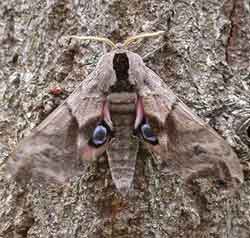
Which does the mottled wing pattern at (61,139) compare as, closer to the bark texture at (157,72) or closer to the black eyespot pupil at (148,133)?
the bark texture at (157,72)

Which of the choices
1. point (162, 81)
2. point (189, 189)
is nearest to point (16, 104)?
point (162, 81)

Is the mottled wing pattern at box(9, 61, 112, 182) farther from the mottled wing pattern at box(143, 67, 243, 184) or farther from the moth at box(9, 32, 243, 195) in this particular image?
the mottled wing pattern at box(143, 67, 243, 184)

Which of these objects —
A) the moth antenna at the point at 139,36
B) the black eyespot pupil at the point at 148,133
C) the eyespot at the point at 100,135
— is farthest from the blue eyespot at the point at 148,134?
the moth antenna at the point at 139,36

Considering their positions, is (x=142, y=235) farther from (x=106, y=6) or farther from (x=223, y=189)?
(x=106, y=6)

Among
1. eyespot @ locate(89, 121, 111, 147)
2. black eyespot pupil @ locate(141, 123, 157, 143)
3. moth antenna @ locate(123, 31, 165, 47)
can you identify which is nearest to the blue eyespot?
black eyespot pupil @ locate(141, 123, 157, 143)

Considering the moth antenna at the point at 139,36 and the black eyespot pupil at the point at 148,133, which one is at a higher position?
the moth antenna at the point at 139,36

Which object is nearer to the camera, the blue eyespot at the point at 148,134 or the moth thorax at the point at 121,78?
the blue eyespot at the point at 148,134

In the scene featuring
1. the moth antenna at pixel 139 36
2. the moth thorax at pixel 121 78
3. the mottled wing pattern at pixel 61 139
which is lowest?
the mottled wing pattern at pixel 61 139
